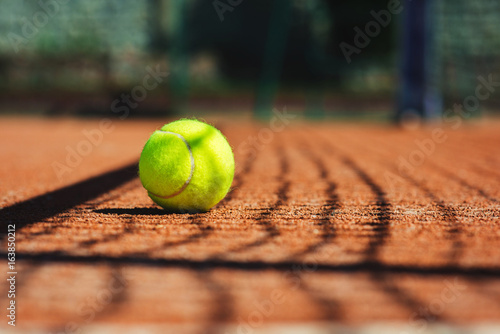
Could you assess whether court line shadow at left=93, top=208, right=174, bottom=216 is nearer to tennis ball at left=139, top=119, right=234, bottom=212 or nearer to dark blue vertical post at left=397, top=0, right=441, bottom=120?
tennis ball at left=139, top=119, right=234, bottom=212

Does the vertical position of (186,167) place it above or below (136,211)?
above

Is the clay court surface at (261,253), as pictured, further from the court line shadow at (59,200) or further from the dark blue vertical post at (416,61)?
the dark blue vertical post at (416,61)

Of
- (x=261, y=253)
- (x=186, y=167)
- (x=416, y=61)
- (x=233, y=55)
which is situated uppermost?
(x=233, y=55)

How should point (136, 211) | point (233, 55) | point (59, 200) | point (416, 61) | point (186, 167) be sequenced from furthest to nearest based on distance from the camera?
point (233, 55) < point (416, 61) < point (59, 200) < point (136, 211) < point (186, 167)

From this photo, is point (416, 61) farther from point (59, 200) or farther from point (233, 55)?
point (59, 200)

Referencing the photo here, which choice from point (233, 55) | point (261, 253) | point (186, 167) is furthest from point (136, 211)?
point (233, 55)

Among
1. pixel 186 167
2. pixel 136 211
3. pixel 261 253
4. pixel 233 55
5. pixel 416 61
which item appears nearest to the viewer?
pixel 261 253

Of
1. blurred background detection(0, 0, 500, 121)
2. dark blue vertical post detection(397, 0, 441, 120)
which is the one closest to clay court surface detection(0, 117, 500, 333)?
dark blue vertical post detection(397, 0, 441, 120)
